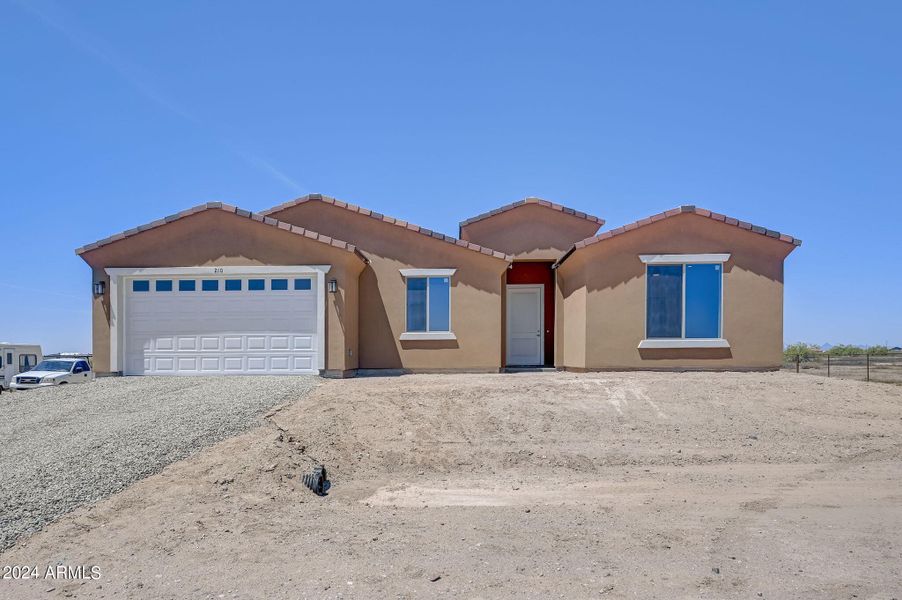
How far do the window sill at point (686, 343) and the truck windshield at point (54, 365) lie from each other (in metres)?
18.1

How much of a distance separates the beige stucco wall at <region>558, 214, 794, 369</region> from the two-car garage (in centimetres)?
670

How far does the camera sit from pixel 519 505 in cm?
665

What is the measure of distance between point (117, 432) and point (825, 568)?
28.9 ft

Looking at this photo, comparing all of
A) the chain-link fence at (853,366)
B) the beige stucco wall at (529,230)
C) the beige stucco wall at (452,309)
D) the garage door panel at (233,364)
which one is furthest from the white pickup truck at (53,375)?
the chain-link fence at (853,366)

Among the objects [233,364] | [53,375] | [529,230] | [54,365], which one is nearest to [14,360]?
[54,365]

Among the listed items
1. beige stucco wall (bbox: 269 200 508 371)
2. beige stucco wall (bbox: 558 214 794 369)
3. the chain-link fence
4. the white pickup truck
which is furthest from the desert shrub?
the white pickup truck

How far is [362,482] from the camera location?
25.1 feet

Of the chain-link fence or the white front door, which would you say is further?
Answer: the chain-link fence

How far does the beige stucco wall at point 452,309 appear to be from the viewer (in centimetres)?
1484

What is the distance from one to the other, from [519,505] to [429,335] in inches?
330

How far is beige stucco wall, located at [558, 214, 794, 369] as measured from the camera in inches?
558

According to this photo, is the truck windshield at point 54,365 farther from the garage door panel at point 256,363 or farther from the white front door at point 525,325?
the white front door at point 525,325

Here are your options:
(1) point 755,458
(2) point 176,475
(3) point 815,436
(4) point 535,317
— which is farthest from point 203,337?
(3) point 815,436

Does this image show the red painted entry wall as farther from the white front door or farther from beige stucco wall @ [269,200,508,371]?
beige stucco wall @ [269,200,508,371]
